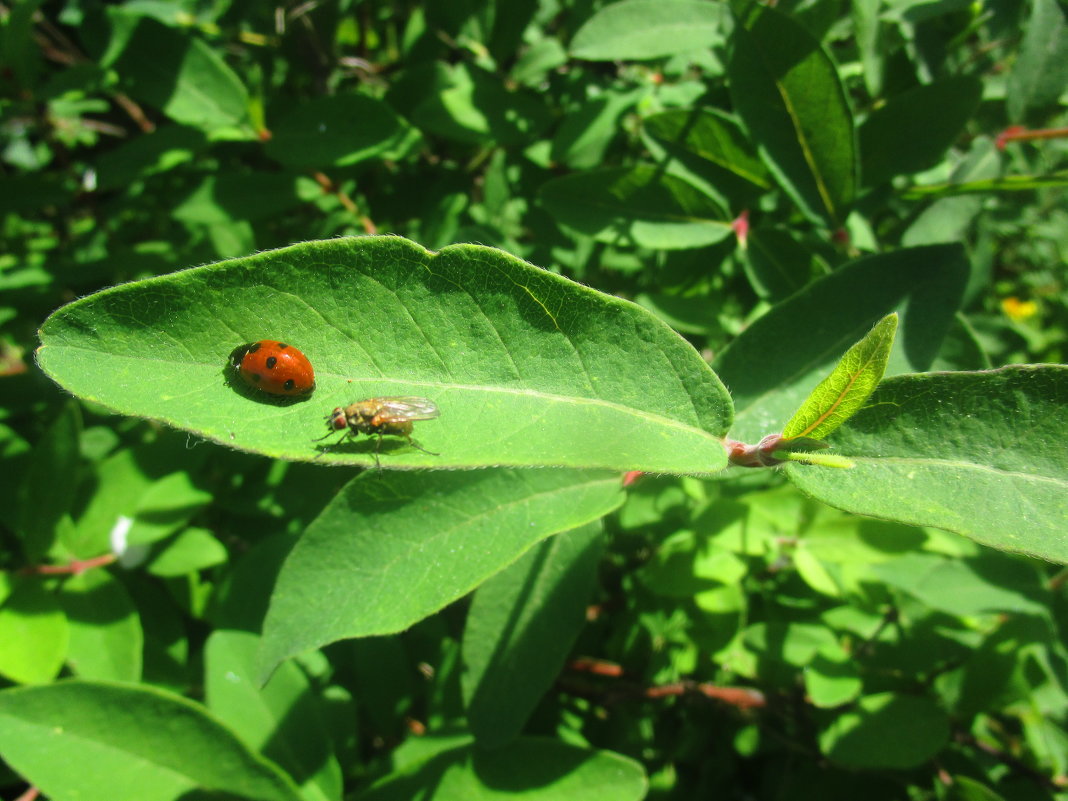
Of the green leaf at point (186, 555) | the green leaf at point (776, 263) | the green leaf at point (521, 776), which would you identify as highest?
the green leaf at point (776, 263)

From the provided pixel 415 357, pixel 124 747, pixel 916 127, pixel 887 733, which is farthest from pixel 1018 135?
pixel 124 747

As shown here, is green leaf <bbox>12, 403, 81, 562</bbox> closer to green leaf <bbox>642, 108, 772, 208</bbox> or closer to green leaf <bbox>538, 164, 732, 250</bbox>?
green leaf <bbox>538, 164, 732, 250</bbox>

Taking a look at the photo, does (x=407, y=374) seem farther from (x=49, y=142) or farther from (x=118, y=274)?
(x=49, y=142)

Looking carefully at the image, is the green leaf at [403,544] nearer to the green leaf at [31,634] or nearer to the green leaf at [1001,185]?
the green leaf at [31,634]

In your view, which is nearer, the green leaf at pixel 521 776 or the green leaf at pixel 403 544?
the green leaf at pixel 403 544

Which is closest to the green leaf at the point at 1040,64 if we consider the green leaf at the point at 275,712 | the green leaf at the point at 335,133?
the green leaf at the point at 335,133

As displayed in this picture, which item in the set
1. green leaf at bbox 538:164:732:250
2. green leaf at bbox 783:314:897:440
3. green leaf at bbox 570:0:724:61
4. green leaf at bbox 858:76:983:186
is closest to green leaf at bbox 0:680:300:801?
green leaf at bbox 783:314:897:440

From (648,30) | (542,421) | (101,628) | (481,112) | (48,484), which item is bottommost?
(101,628)

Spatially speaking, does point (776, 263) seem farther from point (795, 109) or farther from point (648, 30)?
point (648, 30)
